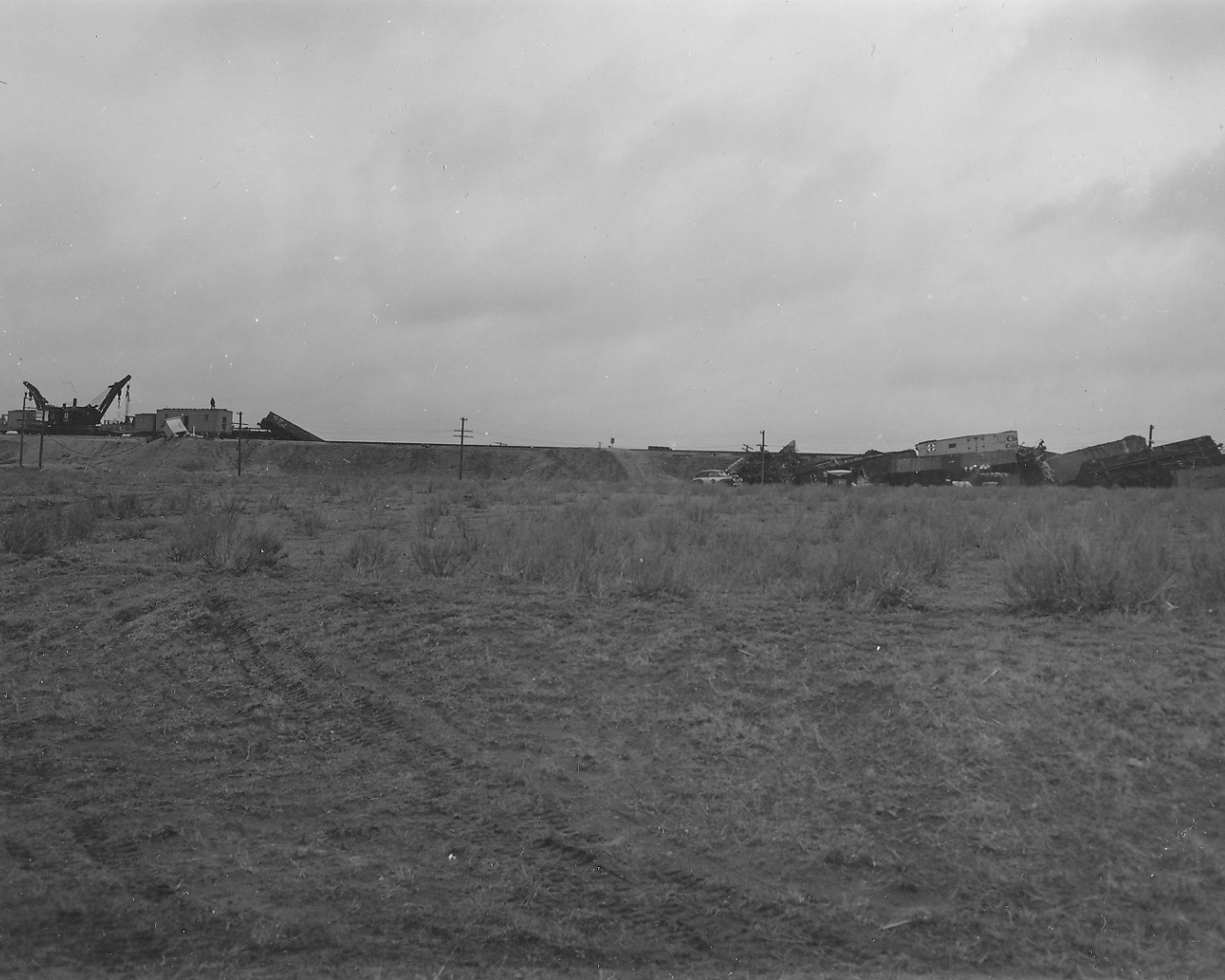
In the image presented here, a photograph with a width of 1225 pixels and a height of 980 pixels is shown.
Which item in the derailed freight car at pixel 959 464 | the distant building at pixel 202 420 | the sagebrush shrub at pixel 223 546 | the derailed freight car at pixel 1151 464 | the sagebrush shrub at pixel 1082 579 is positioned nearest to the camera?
the sagebrush shrub at pixel 1082 579

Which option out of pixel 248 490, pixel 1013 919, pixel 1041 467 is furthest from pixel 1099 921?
pixel 1041 467

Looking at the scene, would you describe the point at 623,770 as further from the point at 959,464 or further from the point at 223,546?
the point at 959,464

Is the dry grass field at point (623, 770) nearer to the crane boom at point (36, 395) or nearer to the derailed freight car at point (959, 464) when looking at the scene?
the derailed freight car at point (959, 464)

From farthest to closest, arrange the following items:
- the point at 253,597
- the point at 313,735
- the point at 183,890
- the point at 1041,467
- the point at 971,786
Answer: the point at 1041,467 < the point at 253,597 < the point at 313,735 < the point at 971,786 < the point at 183,890

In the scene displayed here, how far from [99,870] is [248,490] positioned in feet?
89.9

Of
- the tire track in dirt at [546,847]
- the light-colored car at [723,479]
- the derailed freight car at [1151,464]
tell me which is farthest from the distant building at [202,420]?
the tire track in dirt at [546,847]

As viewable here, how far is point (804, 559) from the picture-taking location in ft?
37.2

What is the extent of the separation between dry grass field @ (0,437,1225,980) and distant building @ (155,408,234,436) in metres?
67.8

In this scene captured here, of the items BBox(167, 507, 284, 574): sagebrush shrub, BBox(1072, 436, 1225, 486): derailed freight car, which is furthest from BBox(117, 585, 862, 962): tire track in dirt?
BBox(1072, 436, 1225, 486): derailed freight car

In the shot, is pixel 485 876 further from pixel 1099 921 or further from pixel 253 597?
pixel 253 597

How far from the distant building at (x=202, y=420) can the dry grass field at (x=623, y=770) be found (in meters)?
67.8

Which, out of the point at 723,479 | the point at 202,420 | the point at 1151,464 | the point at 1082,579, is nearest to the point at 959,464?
the point at 1151,464

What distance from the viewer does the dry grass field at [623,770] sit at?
385 cm

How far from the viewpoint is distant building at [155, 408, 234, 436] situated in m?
72.9
